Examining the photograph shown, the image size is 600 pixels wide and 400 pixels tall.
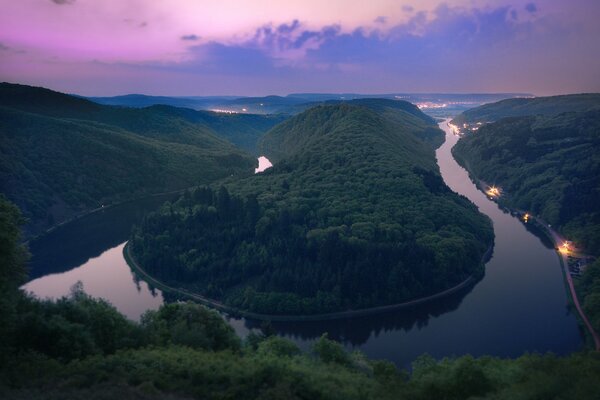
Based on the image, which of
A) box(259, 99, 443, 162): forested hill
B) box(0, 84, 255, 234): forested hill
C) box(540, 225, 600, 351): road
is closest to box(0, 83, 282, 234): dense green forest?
box(0, 84, 255, 234): forested hill

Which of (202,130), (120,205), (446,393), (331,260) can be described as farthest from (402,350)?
(202,130)

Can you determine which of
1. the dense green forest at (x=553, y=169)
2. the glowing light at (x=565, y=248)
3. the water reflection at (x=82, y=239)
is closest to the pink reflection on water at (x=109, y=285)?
the water reflection at (x=82, y=239)

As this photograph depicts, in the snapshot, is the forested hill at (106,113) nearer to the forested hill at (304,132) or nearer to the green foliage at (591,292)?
the forested hill at (304,132)

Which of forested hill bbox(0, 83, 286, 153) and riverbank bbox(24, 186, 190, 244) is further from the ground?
forested hill bbox(0, 83, 286, 153)

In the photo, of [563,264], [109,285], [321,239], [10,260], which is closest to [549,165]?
[563,264]

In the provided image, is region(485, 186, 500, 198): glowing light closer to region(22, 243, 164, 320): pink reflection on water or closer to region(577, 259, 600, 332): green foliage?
region(577, 259, 600, 332): green foliage

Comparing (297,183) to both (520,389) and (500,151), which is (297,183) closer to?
(520,389)
